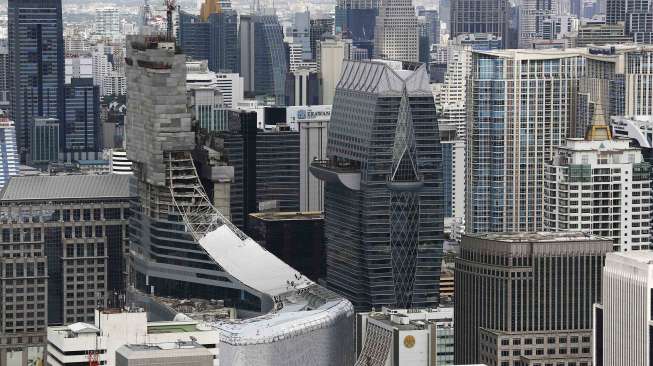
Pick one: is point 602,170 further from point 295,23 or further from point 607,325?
point 295,23

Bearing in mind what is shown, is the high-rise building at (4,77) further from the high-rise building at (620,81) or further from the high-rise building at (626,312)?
the high-rise building at (626,312)

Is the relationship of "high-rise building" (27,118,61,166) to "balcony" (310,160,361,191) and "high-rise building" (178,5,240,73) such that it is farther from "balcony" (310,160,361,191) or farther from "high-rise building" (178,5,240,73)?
"balcony" (310,160,361,191)

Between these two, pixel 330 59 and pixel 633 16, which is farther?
pixel 330 59

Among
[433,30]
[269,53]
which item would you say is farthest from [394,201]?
[433,30]

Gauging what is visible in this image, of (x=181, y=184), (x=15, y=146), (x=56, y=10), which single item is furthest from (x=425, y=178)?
(x=56, y=10)

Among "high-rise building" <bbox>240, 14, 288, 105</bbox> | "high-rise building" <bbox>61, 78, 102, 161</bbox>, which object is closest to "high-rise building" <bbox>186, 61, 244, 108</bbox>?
"high-rise building" <bbox>61, 78, 102, 161</bbox>

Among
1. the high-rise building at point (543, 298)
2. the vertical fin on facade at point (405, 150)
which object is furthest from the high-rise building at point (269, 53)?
the high-rise building at point (543, 298)

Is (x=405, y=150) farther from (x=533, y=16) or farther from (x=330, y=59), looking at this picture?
(x=533, y=16)
